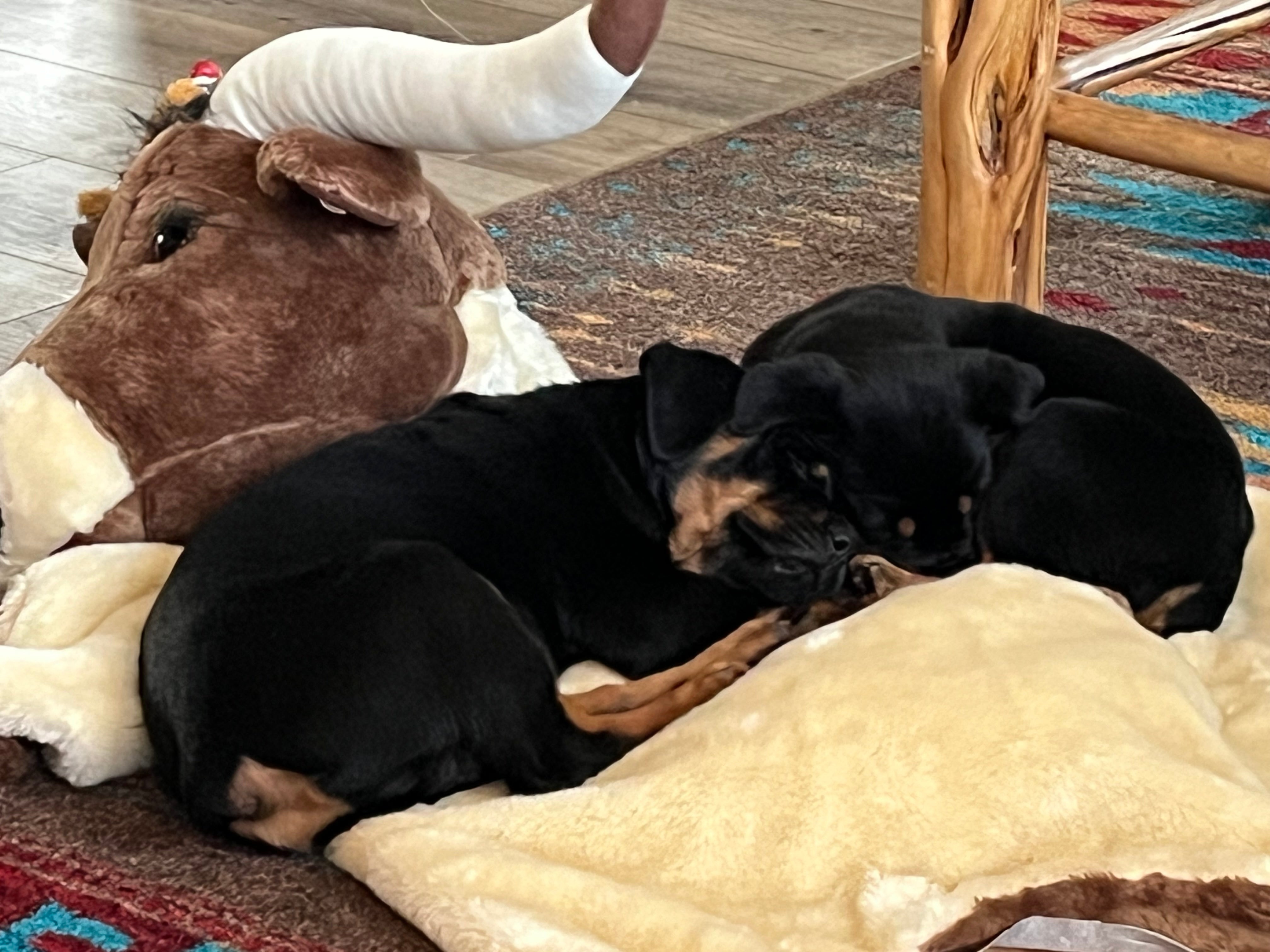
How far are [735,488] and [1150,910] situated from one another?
23.5 inches

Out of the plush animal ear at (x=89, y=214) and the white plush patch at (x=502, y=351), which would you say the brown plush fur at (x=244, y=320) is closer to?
the white plush patch at (x=502, y=351)

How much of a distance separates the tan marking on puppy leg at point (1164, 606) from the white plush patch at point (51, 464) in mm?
1067

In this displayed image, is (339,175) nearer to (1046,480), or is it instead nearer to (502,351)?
(502,351)

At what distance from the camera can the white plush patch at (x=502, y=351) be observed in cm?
208

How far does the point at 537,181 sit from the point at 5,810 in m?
2.12

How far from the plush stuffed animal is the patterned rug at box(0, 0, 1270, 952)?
0.14 m

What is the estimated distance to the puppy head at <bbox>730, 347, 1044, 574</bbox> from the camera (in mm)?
1605

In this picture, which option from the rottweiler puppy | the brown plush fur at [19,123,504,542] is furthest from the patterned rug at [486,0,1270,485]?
the brown plush fur at [19,123,504,542]

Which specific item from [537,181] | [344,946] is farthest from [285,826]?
[537,181]

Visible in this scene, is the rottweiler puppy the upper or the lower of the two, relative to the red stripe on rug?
upper

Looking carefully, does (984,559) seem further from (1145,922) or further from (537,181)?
(537,181)

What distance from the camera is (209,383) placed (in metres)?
1.79

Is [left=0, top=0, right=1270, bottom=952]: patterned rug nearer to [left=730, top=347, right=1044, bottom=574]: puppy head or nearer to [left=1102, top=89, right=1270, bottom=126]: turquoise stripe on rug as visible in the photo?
[left=1102, top=89, right=1270, bottom=126]: turquoise stripe on rug

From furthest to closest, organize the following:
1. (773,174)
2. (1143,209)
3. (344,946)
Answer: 1. (773,174)
2. (1143,209)
3. (344,946)
